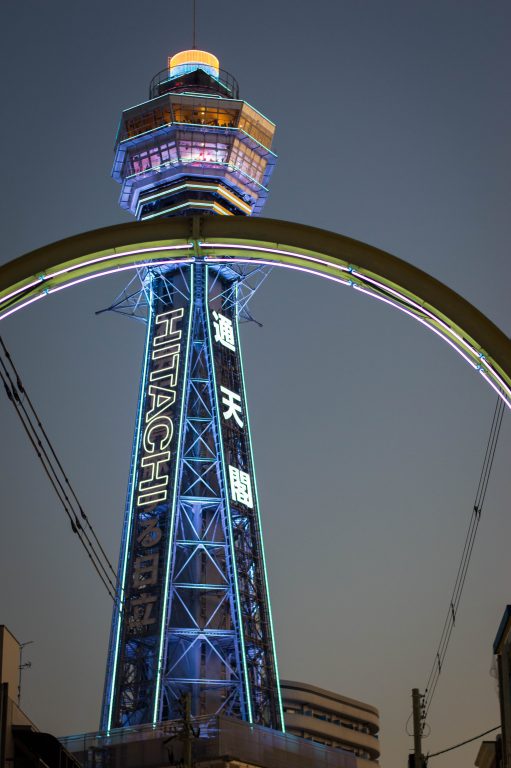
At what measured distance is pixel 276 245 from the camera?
16875 mm

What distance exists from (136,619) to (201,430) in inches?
582

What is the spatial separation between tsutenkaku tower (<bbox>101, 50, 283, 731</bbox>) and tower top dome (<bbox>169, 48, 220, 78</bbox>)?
7179mm

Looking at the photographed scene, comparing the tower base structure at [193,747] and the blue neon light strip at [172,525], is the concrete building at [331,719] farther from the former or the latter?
the tower base structure at [193,747]

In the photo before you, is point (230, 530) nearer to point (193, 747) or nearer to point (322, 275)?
point (193, 747)

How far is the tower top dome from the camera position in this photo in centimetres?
11538

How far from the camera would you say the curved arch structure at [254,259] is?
16.3 m

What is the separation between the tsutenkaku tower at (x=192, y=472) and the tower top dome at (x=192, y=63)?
7179mm

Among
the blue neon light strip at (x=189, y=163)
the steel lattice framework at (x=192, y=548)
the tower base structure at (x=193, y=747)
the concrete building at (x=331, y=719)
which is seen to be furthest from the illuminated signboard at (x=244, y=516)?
the concrete building at (x=331, y=719)

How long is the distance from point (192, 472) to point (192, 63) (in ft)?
140

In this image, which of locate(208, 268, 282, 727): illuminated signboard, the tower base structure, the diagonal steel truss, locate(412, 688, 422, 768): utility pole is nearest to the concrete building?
locate(208, 268, 282, 727): illuminated signboard

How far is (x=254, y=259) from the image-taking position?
688 inches

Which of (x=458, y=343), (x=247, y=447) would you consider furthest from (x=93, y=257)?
(x=247, y=447)

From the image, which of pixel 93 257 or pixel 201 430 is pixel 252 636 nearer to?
pixel 201 430

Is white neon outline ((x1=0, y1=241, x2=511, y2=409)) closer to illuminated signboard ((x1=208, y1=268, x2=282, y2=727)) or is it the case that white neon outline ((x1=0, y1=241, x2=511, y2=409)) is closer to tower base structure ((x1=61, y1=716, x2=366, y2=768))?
tower base structure ((x1=61, y1=716, x2=366, y2=768))
